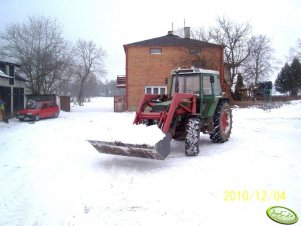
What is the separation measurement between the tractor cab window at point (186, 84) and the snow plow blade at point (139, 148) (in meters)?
2.62

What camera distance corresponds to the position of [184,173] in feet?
21.9

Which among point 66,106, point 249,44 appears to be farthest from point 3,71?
point 249,44

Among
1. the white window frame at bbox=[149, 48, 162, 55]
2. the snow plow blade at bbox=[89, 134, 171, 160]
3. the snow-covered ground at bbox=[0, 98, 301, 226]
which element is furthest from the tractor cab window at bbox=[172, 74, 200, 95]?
the white window frame at bbox=[149, 48, 162, 55]

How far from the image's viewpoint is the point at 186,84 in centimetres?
948

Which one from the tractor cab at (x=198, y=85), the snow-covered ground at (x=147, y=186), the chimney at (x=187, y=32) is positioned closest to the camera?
the snow-covered ground at (x=147, y=186)

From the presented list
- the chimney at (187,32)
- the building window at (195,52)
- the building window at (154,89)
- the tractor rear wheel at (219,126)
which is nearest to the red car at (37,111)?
the building window at (154,89)

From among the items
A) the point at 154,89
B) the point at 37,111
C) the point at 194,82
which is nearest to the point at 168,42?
the point at 154,89

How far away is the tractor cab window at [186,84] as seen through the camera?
30.5ft

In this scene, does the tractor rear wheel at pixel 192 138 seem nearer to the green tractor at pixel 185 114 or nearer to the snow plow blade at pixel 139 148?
the green tractor at pixel 185 114

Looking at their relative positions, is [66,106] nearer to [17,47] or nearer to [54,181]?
[17,47]

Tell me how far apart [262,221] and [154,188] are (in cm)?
201

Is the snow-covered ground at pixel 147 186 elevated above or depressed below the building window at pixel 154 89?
below

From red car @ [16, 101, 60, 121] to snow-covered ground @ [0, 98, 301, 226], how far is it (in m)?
12.1

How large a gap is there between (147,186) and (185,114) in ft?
10.3
